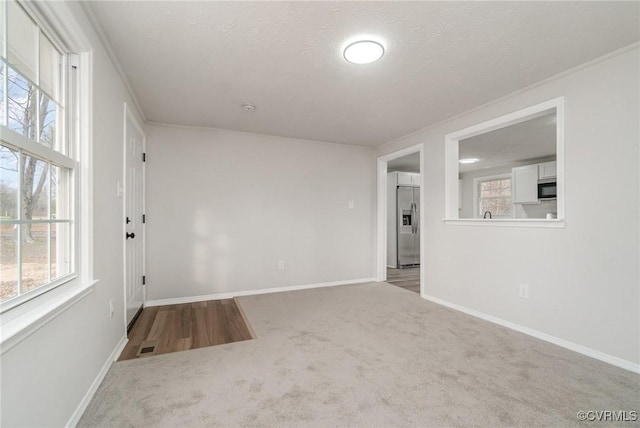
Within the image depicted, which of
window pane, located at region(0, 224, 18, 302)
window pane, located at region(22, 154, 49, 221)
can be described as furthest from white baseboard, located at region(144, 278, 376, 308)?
window pane, located at region(0, 224, 18, 302)

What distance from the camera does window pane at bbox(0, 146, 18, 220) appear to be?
1096mm

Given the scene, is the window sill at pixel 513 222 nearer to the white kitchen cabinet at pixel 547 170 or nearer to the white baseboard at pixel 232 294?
the white baseboard at pixel 232 294

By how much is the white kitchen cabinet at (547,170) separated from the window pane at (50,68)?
22.2 ft

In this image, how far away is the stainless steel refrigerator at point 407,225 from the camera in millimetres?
6367

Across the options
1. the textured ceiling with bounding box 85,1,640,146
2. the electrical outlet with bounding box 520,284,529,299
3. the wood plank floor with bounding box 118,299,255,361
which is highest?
the textured ceiling with bounding box 85,1,640,146

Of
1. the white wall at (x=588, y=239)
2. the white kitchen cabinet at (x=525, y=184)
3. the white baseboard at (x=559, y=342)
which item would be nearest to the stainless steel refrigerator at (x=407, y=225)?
the white kitchen cabinet at (x=525, y=184)

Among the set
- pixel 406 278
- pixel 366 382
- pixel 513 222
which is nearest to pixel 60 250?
pixel 366 382

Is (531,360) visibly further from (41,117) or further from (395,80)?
(41,117)

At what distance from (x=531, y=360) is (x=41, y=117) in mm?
3457

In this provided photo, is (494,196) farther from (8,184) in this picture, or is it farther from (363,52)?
(8,184)

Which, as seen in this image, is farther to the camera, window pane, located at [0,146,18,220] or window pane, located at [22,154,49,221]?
window pane, located at [22,154,49,221]

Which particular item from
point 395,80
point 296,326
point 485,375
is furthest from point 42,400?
point 395,80

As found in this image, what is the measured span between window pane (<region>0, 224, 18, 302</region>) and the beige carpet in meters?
0.90

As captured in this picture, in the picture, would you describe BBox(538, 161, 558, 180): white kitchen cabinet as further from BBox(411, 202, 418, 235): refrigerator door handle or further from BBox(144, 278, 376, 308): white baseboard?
BBox(144, 278, 376, 308): white baseboard
